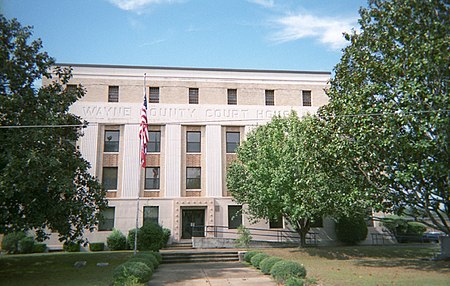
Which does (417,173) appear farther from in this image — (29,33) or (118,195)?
(118,195)

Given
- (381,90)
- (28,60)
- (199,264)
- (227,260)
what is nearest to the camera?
(381,90)

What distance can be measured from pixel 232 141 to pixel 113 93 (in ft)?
33.4

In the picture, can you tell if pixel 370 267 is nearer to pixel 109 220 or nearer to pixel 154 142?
pixel 154 142

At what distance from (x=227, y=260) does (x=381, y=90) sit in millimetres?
12353

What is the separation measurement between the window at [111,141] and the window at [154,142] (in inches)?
96.4

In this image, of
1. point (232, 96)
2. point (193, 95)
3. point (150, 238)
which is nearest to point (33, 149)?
point (150, 238)

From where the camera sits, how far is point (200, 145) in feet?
100

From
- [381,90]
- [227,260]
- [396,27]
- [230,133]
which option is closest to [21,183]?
[227,260]

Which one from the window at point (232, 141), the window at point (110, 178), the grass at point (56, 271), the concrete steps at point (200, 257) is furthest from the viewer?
the window at point (232, 141)

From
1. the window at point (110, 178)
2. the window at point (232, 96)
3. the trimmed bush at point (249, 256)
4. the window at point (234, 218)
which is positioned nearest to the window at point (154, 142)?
the window at point (110, 178)

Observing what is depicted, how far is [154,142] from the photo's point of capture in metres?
30.0

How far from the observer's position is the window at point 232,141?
1209 inches

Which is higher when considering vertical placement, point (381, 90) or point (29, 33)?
point (29, 33)

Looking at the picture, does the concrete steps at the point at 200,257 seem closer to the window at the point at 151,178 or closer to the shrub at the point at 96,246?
the shrub at the point at 96,246
